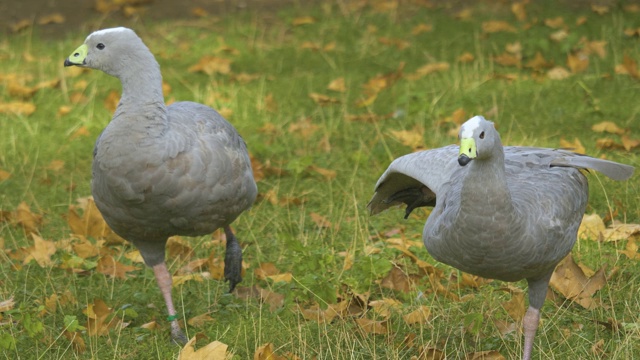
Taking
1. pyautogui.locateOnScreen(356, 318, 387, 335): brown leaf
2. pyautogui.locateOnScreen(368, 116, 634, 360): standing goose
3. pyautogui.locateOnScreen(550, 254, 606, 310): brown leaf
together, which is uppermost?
pyautogui.locateOnScreen(368, 116, 634, 360): standing goose

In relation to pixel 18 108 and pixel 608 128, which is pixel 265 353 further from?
pixel 18 108

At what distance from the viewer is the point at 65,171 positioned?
696 centimetres

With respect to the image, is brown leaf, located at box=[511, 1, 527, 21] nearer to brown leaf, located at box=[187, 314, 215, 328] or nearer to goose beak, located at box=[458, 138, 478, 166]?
brown leaf, located at box=[187, 314, 215, 328]

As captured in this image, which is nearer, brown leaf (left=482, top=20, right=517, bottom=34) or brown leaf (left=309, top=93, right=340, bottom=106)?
brown leaf (left=309, top=93, right=340, bottom=106)

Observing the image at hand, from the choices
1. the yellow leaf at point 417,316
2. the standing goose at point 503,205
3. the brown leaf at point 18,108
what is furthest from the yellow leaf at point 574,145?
the brown leaf at point 18,108

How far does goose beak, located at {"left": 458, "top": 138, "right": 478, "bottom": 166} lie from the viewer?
3.23 metres

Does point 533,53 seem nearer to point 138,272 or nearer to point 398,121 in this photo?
point 398,121

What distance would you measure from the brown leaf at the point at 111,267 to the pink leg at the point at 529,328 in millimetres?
2284

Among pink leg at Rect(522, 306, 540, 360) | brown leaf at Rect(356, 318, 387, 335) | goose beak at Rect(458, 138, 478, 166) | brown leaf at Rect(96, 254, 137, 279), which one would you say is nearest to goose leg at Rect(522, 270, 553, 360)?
pink leg at Rect(522, 306, 540, 360)

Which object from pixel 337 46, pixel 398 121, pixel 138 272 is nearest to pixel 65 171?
pixel 138 272

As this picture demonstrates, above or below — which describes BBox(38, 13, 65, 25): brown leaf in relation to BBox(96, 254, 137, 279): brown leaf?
below

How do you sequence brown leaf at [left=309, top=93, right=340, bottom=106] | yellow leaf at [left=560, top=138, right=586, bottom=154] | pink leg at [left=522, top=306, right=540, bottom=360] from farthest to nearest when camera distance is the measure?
1. brown leaf at [left=309, top=93, right=340, bottom=106]
2. yellow leaf at [left=560, top=138, right=586, bottom=154]
3. pink leg at [left=522, top=306, right=540, bottom=360]

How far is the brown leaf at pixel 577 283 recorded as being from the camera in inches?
180

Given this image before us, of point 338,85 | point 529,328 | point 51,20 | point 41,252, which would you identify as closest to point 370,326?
point 529,328
